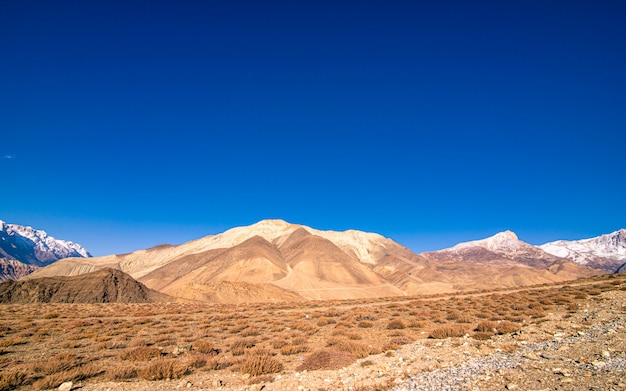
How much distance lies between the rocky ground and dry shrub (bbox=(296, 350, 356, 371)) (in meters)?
0.38

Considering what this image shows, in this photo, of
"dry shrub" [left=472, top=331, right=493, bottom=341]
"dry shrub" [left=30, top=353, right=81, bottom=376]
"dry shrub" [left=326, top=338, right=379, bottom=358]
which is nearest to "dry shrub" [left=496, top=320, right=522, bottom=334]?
"dry shrub" [left=472, top=331, right=493, bottom=341]

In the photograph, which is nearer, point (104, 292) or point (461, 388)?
point (461, 388)

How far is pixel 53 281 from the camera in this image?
62.1 m

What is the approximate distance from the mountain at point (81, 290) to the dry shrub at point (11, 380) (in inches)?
2374

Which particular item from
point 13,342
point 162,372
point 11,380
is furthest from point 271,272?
point 11,380

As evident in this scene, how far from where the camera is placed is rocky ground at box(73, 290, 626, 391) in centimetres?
772

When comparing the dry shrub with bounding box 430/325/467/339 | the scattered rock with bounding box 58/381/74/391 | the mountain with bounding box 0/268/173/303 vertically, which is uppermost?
the dry shrub with bounding box 430/325/467/339

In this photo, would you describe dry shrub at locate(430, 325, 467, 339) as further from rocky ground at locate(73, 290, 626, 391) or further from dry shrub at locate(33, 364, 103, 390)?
dry shrub at locate(33, 364, 103, 390)

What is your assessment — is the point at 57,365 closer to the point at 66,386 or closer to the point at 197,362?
the point at 66,386

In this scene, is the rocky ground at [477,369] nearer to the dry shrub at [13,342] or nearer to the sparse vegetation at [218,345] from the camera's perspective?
the sparse vegetation at [218,345]

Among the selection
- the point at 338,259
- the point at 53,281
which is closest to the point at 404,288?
the point at 338,259

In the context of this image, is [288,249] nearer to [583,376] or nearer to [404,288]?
[404,288]

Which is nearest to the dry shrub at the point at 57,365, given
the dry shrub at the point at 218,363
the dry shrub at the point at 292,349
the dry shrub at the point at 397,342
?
the dry shrub at the point at 218,363

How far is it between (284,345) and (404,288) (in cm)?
12321
